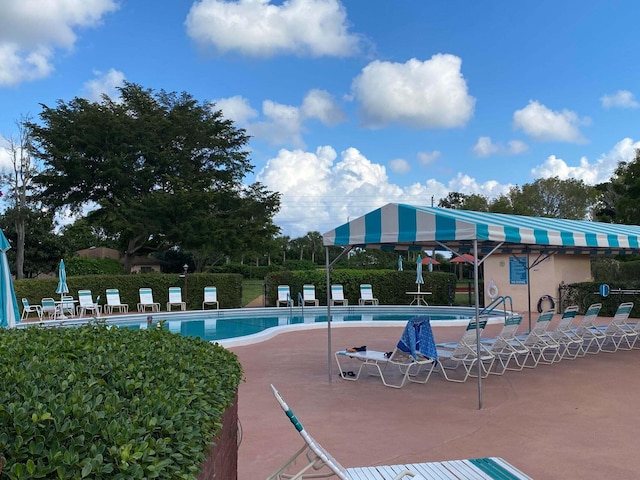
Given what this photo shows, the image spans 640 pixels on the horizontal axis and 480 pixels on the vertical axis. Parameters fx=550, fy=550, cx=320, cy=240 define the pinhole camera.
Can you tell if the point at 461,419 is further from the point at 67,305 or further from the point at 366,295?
the point at 366,295

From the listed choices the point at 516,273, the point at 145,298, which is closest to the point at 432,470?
the point at 516,273

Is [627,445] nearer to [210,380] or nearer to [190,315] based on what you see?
[210,380]

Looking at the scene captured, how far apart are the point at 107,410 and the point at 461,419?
474cm

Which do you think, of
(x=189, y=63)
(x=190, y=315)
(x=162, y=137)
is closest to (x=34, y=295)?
(x=190, y=315)

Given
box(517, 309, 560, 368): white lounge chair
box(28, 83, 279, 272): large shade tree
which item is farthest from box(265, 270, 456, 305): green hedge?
box(517, 309, 560, 368): white lounge chair

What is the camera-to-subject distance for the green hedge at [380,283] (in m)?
21.6

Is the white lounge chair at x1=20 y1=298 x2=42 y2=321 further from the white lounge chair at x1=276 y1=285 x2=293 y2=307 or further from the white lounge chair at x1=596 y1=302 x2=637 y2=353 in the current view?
the white lounge chair at x1=596 y1=302 x2=637 y2=353

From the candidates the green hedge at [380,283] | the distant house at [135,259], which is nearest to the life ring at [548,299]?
the green hedge at [380,283]

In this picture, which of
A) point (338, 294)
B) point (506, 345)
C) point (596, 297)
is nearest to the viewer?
point (506, 345)

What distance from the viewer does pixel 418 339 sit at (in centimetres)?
778

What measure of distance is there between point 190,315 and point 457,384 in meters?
13.1

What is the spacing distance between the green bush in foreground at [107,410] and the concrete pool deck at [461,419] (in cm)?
181

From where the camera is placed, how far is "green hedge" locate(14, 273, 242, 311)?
18766 millimetres

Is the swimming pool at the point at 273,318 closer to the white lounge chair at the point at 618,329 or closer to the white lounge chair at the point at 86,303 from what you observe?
the white lounge chair at the point at 86,303
